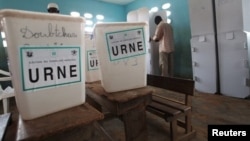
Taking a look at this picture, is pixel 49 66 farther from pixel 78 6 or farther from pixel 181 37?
pixel 78 6

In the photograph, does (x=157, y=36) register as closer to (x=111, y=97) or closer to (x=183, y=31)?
(x=183, y=31)

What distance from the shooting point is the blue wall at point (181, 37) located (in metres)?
3.50

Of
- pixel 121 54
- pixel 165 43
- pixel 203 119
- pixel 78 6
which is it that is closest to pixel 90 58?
pixel 121 54

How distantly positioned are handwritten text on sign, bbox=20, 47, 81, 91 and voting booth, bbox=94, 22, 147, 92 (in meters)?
0.17

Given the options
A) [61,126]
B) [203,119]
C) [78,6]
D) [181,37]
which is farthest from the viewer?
[78,6]

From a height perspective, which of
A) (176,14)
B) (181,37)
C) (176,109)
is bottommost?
(176,109)

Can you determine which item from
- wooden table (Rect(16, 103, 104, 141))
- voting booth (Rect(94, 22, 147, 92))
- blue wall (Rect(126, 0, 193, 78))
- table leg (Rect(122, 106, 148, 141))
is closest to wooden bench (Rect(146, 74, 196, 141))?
table leg (Rect(122, 106, 148, 141))

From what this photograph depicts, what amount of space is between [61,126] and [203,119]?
178 cm

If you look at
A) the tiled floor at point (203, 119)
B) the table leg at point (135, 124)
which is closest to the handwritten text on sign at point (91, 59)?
the table leg at point (135, 124)

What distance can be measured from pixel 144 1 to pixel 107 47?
4.16 meters

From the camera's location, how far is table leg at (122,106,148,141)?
0.77 m

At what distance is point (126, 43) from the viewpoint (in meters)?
0.77

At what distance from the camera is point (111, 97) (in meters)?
0.72

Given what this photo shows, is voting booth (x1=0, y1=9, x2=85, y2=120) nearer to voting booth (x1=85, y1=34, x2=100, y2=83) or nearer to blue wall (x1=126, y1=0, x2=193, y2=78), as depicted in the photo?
voting booth (x1=85, y1=34, x2=100, y2=83)
